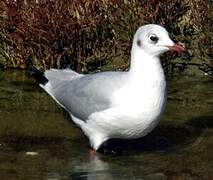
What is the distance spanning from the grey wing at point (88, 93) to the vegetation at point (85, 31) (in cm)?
226

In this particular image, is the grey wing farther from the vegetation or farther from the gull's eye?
the vegetation

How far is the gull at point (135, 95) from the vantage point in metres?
6.29

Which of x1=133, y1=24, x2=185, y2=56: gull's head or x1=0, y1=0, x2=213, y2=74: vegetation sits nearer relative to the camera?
x1=133, y1=24, x2=185, y2=56: gull's head

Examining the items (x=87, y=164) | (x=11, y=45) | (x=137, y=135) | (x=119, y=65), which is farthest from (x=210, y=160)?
(x=11, y=45)

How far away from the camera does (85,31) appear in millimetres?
10023

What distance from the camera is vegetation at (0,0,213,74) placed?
9656mm

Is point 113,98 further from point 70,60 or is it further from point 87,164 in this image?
point 70,60

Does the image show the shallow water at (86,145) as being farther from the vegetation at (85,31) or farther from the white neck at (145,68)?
the vegetation at (85,31)

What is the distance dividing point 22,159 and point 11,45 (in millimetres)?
3882

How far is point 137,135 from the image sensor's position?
655cm

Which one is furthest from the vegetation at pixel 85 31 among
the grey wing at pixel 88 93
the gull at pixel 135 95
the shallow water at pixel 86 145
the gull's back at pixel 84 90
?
the gull at pixel 135 95

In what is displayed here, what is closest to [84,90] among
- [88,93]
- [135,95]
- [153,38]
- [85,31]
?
[88,93]

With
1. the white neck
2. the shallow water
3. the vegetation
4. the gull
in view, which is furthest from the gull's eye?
the vegetation

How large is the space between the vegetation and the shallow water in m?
1.00
